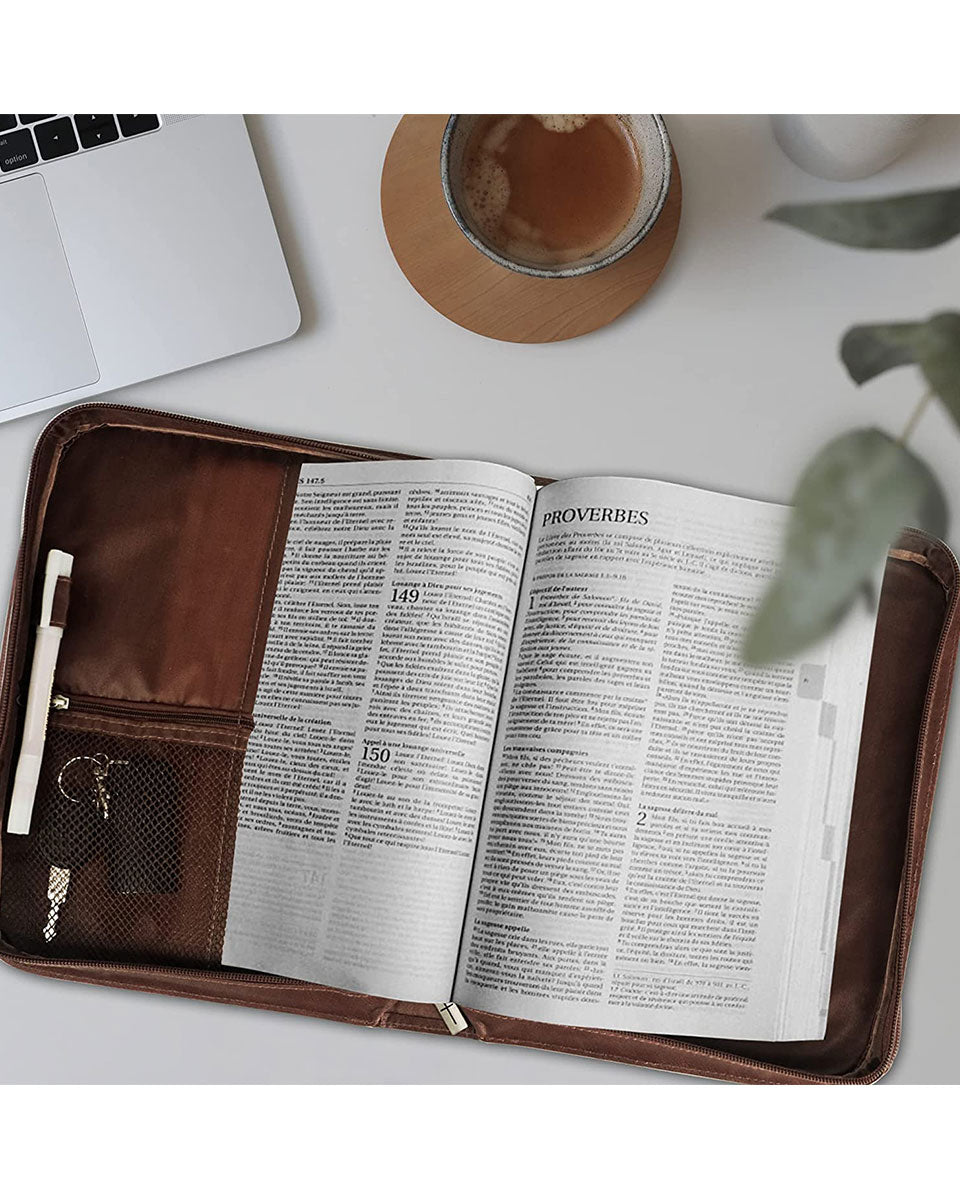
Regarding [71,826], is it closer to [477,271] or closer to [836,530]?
[477,271]

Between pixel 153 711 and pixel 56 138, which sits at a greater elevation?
pixel 56 138

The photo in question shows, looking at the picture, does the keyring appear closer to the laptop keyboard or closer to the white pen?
the white pen

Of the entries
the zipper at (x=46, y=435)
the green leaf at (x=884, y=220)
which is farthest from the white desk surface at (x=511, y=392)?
the green leaf at (x=884, y=220)

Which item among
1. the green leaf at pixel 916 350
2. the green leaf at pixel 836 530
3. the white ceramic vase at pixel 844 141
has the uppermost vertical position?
the white ceramic vase at pixel 844 141

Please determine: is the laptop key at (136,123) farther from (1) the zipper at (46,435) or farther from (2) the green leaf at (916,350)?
(2) the green leaf at (916,350)

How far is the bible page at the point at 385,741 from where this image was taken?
1.83 feet

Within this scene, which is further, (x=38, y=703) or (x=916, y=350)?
(x=38, y=703)

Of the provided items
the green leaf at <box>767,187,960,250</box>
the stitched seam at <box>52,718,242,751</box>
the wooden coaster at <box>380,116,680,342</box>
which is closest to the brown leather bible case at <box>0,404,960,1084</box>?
the stitched seam at <box>52,718,242,751</box>

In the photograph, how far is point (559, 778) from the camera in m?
0.56

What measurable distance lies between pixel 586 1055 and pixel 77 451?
0.44 m

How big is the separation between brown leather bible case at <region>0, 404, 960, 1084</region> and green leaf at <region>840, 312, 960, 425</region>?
1.47 ft

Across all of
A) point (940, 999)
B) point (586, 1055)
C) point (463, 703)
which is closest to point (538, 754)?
point (463, 703)

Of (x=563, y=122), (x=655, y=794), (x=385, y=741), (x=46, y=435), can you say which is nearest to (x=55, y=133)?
(x=46, y=435)

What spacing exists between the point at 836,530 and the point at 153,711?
1.67 ft
